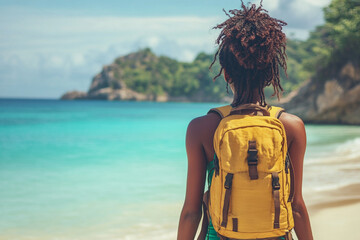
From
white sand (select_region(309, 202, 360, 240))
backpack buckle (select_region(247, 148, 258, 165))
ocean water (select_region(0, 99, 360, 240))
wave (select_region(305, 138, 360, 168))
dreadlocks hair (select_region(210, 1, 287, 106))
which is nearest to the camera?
backpack buckle (select_region(247, 148, 258, 165))

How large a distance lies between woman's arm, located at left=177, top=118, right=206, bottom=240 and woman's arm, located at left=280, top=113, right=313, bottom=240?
0.31m

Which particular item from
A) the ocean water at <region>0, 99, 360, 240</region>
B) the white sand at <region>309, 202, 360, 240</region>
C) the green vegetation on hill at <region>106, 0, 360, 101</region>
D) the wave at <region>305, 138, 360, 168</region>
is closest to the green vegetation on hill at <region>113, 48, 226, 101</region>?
the green vegetation on hill at <region>106, 0, 360, 101</region>

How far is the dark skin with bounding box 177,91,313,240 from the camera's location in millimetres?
1521

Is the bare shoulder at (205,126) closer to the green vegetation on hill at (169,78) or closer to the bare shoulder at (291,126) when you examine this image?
the bare shoulder at (291,126)

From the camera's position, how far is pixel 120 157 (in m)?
12.7

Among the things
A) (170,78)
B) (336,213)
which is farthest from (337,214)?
(170,78)

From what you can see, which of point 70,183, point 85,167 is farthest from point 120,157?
point 70,183

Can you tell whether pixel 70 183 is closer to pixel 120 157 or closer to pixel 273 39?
pixel 120 157

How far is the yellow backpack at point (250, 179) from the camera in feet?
4.57

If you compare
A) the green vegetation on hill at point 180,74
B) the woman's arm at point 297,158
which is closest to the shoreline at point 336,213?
the woman's arm at point 297,158

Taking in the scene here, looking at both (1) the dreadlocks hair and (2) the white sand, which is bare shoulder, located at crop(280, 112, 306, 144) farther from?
(2) the white sand

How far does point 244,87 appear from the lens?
157cm

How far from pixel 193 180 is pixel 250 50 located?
0.50m

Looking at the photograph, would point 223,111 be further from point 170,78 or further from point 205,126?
point 170,78
